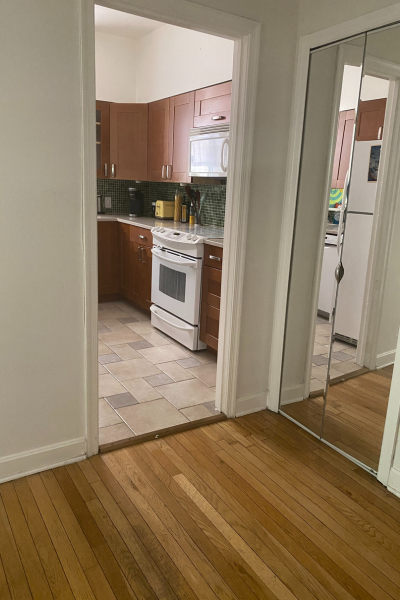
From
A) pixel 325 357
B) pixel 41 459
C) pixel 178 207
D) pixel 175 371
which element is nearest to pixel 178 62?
pixel 178 207

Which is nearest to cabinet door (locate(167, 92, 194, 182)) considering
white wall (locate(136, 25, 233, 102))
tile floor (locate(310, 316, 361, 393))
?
white wall (locate(136, 25, 233, 102))

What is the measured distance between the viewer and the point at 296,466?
96.3 inches

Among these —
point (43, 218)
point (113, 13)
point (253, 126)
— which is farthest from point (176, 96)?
point (43, 218)

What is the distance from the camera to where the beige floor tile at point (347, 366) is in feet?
8.14

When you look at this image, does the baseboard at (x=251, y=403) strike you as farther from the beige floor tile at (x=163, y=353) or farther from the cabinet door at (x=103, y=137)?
the cabinet door at (x=103, y=137)

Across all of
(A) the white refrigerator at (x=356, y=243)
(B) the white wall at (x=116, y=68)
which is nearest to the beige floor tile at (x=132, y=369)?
(A) the white refrigerator at (x=356, y=243)

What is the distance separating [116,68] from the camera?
5176 millimetres

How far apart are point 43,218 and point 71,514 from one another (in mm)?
1293

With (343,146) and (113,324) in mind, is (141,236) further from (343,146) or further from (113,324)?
(343,146)

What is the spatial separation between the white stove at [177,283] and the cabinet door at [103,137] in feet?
4.33

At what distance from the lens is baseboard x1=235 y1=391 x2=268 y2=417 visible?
9.59 ft

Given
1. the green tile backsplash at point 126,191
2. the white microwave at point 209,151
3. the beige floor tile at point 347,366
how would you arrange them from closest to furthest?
the beige floor tile at point 347,366, the white microwave at point 209,151, the green tile backsplash at point 126,191

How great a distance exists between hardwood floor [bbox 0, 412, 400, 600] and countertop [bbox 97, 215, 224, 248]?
5.27ft

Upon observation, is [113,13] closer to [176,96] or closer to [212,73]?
[176,96]
